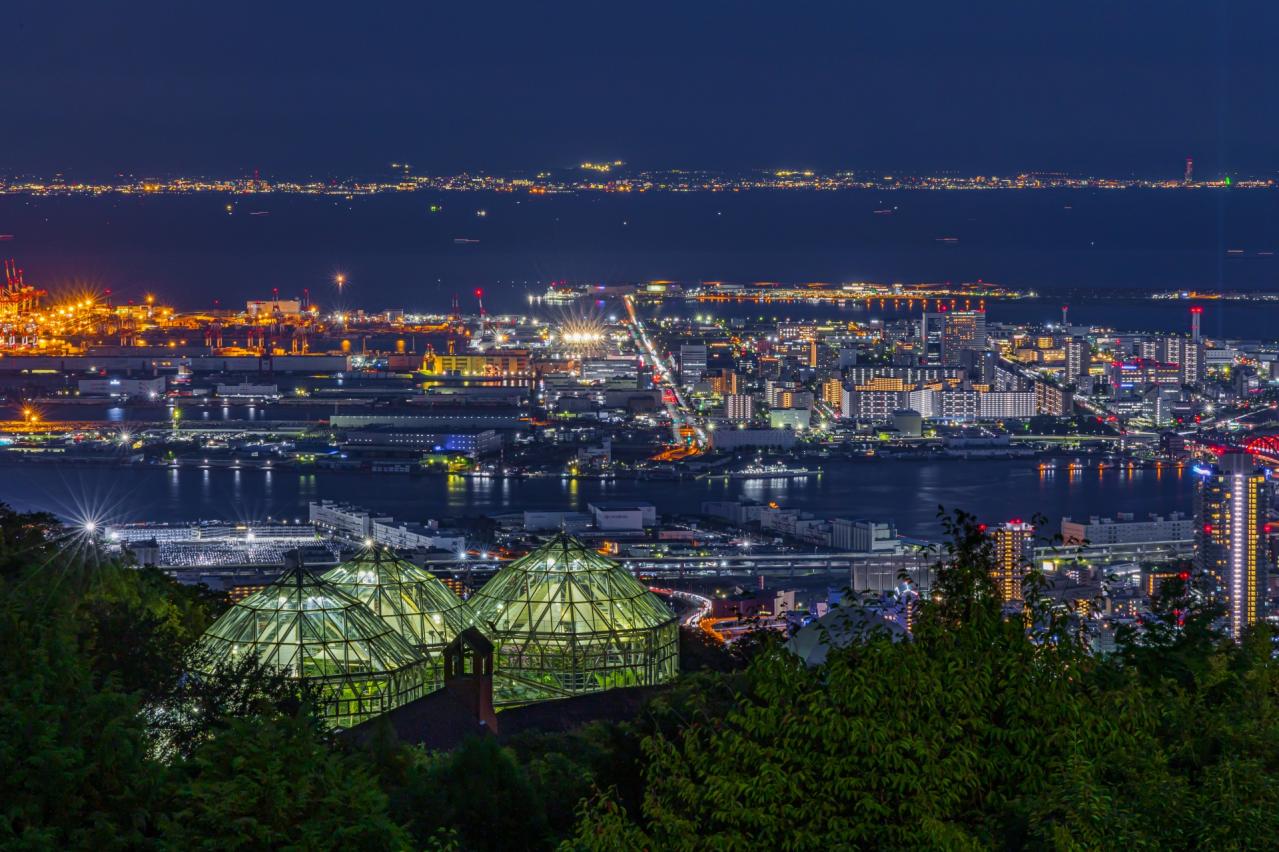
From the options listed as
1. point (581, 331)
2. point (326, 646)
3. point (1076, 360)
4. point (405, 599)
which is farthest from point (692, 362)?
point (326, 646)

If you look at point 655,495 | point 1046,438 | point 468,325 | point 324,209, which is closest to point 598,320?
point 468,325

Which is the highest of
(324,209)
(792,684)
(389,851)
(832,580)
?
(324,209)

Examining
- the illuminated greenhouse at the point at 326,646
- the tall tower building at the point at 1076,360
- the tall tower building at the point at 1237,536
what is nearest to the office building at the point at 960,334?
the tall tower building at the point at 1076,360

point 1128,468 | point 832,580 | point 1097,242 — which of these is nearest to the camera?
point 832,580

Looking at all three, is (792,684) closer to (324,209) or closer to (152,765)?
(152,765)

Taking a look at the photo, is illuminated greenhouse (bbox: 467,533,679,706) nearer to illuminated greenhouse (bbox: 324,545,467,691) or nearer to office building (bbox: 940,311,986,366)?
illuminated greenhouse (bbox: 324,545,467,691)

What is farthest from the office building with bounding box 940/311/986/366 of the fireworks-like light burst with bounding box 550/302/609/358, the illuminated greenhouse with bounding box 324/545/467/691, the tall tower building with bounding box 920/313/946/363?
the illuminated greenhouse with bounding box 324/545/467/691
